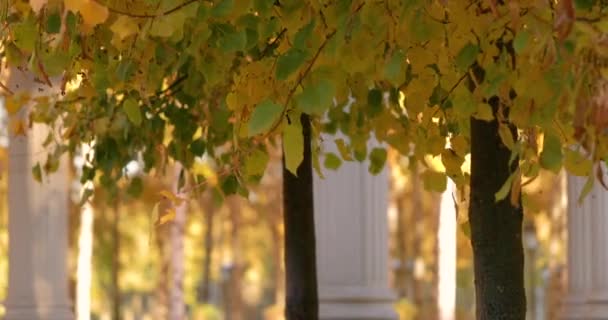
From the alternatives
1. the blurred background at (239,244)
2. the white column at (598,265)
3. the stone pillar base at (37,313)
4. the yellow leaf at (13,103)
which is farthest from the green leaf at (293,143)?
the blurred background at (239,244)

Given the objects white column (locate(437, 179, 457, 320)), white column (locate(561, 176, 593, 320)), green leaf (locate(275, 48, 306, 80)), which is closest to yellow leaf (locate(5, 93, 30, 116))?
green leaf (locate(275, 48, 306, 80))

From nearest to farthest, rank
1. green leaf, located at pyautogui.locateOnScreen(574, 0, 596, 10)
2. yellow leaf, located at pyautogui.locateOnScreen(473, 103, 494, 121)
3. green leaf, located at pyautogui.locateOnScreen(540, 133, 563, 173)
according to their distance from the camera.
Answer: green leaf, located at pyautogui.locateOnScreen(540, 133, 563, 173) → green leaf, located at pyautogui.locateOnScreen(574, 0, 596, 10) → yellow leaf, located at pyautogui.locateOnScreen(473, 103, 494, 121)

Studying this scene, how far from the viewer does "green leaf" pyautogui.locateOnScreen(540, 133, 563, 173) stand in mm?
8219

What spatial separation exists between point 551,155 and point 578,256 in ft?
63.5

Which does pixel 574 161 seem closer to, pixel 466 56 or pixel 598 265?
pixel 466 56

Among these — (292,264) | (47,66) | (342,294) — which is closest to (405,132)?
(292,264)

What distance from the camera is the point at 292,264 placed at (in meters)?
15.3

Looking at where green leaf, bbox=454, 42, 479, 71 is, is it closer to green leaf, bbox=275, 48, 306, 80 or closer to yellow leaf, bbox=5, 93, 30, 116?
green leaf, bbox=275, 48, 306, 80

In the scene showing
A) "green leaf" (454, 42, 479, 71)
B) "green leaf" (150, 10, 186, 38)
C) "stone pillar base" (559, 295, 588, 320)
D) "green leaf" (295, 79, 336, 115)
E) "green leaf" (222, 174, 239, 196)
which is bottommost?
"stone pillar base" (559, 295, 588, 320)

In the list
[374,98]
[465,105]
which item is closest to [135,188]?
[374,98]

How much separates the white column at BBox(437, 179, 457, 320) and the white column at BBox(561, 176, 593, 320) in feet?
19.1

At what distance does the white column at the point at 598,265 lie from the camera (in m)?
26.5

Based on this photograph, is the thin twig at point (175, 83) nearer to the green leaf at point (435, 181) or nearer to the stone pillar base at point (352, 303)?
the green leaf at point (435, 181)

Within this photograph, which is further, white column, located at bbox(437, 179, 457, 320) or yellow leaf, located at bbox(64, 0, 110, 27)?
white column, located at bbox(437, 179, 457, 320)
